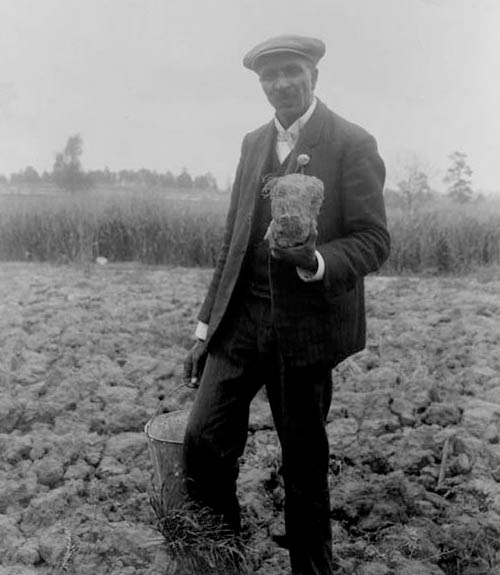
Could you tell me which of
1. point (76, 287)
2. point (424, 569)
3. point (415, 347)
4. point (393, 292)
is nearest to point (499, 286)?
point (393, 292)

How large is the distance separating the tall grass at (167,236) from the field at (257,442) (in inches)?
122

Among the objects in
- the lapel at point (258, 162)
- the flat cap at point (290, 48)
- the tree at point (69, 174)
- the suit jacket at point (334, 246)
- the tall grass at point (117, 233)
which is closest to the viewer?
the suit jacket at point (334, 246)

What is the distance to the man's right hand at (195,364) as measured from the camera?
2666 millimetres

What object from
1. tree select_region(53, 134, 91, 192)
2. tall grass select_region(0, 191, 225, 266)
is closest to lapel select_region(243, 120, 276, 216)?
tall grass select_region(0, 191, 225, 266)

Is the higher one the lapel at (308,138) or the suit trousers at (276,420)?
the lapel at (308,138)

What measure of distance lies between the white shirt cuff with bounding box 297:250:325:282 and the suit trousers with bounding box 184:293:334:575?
0.26 meters

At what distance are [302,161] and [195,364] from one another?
857 mm

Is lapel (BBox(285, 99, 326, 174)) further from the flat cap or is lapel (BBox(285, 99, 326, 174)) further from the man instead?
the flat cap

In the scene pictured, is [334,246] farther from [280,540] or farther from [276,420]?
[280,540]

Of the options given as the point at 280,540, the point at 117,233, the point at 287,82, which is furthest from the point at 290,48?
the point at 117,233

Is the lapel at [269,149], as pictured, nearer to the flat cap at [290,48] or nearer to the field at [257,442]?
the flat cap at [290,48]

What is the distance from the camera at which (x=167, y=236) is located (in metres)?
9.62

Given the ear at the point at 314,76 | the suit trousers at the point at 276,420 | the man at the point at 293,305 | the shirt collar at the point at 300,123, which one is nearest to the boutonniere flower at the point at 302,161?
the man at the point at 293,305

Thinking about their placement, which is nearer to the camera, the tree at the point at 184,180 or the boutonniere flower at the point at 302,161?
the boutonniere flower at the point at 302,161
